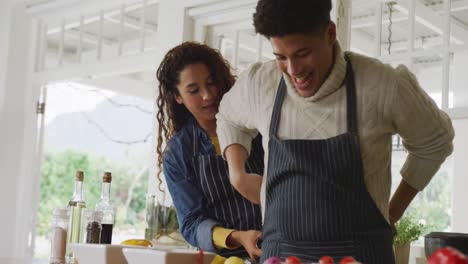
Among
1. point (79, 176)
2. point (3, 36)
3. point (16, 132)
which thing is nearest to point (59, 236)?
point (79, 176)

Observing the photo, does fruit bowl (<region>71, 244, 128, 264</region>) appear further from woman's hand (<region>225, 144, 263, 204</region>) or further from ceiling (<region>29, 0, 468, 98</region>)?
ceiling (<region>29, 0, 468, 98</region>)

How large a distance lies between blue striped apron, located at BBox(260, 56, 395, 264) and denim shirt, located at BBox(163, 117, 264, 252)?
17.5 inches

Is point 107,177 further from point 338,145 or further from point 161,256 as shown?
point 338,145

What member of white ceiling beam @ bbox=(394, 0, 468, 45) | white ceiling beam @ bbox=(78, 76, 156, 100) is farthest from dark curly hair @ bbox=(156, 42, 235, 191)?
white ceiling beam @ bbox=(78, 76, 156, 100)

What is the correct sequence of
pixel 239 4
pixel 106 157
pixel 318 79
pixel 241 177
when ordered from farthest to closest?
pixel 106 157
pixel 239 4
pixel 241 177
pixel 318 79

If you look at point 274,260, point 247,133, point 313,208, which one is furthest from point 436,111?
point 274,260

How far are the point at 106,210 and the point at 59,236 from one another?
15 cm

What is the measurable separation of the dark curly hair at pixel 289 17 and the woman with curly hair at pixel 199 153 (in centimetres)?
60

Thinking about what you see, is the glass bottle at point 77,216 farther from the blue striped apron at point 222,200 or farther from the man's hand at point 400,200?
the man's hand at point 400,200

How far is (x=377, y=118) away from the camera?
4.94 ft

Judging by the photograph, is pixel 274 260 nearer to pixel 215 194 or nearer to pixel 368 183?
pixel 368 183

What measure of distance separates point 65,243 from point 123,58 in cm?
197

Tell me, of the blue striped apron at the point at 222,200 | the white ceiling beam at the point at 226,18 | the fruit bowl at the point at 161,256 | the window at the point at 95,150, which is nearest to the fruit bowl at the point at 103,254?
the fruit bowl at the point at 161,256

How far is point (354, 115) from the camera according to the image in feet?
4.97
